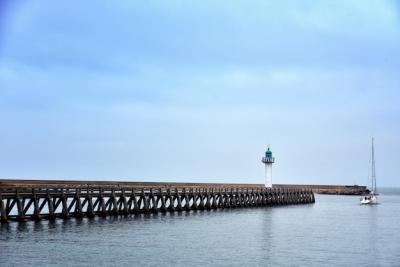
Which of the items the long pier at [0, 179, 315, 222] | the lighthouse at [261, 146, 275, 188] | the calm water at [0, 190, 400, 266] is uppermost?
the lighthouse at [261, 146, 275, 188]

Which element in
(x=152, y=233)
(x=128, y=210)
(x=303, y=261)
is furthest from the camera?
(x=128, y=210)

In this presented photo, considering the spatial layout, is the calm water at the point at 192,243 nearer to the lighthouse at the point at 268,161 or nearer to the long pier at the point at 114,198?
the long pier at the point at 114,198

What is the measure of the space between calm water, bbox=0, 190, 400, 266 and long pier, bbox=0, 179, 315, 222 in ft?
6.17

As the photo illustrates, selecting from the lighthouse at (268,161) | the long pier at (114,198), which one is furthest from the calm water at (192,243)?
the lighthouse at (268,161)

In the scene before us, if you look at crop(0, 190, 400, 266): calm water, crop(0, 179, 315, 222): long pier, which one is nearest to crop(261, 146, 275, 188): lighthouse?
crop(0, 179, 315, 222): long pier

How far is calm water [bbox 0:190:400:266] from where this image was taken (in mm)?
32844

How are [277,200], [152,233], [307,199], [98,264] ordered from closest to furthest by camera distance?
[98,264] < [152,233] < [277,200] < [307,199]

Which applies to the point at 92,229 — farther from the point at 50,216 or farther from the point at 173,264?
the point at 173,264

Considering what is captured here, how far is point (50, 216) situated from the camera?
163 feet

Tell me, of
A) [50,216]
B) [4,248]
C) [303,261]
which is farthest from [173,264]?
[50,216]

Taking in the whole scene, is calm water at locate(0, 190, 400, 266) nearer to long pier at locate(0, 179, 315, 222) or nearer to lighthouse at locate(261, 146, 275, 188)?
long pier at locate(0, 179, 315, 222)

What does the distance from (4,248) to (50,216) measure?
15.5 metres

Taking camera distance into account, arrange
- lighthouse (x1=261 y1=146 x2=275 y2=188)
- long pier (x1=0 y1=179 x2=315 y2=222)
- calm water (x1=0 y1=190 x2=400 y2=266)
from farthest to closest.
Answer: lighthouse (x1=261 y1=146 x2=275 y2=188), long pier (x1=0 y1=179 x2=315 y2=222), calm water (x1=0 y1=190 x2=400 y2=266)

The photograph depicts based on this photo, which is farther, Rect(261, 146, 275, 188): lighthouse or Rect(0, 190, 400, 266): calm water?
Rect(261, 146, 275, 188): lighthouse
